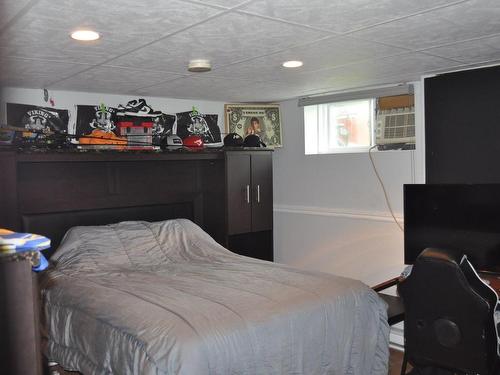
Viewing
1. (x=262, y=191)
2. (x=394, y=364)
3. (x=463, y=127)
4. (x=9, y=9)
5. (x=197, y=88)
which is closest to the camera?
(x=9, y=9)

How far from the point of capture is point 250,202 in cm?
465

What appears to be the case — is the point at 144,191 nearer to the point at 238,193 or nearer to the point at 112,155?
the point at 112,155

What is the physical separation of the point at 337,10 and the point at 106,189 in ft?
9.00

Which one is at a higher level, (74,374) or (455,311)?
(455,311)

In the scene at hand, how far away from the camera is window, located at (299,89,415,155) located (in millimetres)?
4066

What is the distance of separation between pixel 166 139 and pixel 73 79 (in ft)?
3.41

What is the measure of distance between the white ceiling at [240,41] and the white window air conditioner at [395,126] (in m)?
0.32

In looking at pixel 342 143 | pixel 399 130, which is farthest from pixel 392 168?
pixel 342 143

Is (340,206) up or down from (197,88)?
down

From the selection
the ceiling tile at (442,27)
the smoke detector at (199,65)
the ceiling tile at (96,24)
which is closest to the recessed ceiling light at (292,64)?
the smoke detector at (199,65)

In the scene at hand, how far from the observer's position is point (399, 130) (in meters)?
4.10

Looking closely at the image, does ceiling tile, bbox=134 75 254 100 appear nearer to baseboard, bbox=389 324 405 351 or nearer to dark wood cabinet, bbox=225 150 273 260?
dark wood cabinet, bbox=225 150 273 260

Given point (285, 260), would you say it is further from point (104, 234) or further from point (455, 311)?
point (455, 311)

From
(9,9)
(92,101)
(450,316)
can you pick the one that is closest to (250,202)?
(92,101)
